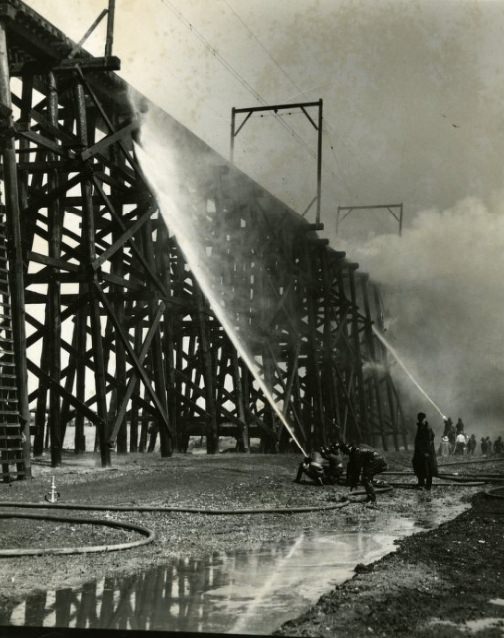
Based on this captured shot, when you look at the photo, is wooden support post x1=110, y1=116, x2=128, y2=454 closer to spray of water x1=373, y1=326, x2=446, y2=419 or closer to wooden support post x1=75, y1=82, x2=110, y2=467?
wooden support post x1=75, y1=82, x2=110, y2=467

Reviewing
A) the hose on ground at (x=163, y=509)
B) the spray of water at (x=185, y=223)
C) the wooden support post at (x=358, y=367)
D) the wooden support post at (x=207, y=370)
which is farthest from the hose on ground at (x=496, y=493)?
the wooden support post at (x=358, y=367)

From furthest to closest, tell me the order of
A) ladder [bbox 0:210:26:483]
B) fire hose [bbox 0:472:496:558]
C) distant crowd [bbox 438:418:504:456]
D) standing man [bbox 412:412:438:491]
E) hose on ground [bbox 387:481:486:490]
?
distant crowd [bbox 438:418:504:456] → hose on ground [bbox 387:481:486:490] → standing man [bbox 412:412:438:491] → ladder [bbox 0:210:26:483] → fire hose [bbox 0:472:496:558]

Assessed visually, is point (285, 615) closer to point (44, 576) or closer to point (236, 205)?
point (44, 576)

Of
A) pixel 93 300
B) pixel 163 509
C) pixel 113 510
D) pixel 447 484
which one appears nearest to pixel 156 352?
pixel 93 300

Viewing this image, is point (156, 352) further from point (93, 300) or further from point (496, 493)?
point (496, 493)

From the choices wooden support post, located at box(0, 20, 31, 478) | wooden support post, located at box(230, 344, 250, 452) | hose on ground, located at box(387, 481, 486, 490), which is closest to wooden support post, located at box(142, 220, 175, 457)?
wooden support post, located at box(230, 344, 250, 452)
